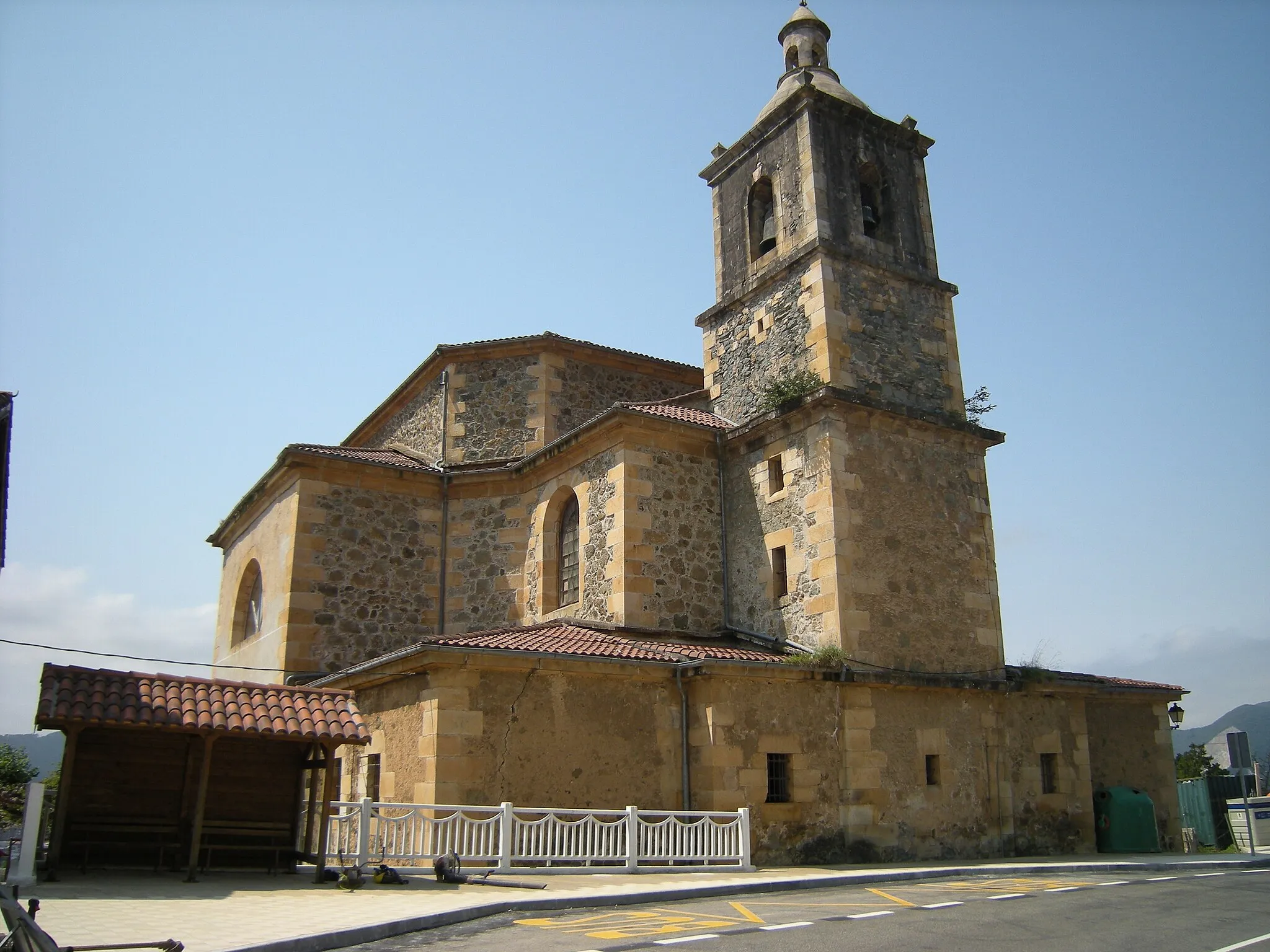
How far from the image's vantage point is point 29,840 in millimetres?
10438

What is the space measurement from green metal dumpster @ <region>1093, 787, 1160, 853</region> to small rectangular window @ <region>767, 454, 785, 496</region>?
8.42m

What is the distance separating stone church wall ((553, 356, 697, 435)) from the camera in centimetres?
2133

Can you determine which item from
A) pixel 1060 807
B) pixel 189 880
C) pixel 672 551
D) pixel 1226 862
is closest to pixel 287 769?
pixel 189 880

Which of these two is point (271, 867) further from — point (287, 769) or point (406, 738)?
point (406, 738)

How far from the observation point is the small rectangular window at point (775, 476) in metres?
17.4

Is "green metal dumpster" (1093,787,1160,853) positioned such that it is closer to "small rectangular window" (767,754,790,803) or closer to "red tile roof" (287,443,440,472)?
"small rectangular window" (767,754,790,803)

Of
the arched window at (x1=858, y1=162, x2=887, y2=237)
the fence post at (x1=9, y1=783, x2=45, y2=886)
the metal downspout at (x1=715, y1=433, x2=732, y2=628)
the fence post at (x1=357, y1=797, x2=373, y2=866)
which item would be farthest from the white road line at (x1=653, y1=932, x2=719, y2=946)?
the arched window at (x1=858, y1=162, x2=887, y2=237)

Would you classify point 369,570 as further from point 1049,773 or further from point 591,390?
point 1049,773

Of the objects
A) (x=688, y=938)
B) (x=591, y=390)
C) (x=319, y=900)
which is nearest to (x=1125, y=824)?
(x=591, y=390)

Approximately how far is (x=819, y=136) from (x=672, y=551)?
8.57m

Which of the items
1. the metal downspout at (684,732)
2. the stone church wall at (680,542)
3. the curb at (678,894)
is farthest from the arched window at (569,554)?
the curb at (678,894)

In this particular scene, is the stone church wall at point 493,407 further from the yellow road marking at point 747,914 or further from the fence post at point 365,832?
the yellow road marking at point 747,914

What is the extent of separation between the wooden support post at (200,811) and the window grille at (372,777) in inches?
153

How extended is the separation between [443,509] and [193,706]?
30.4ft
